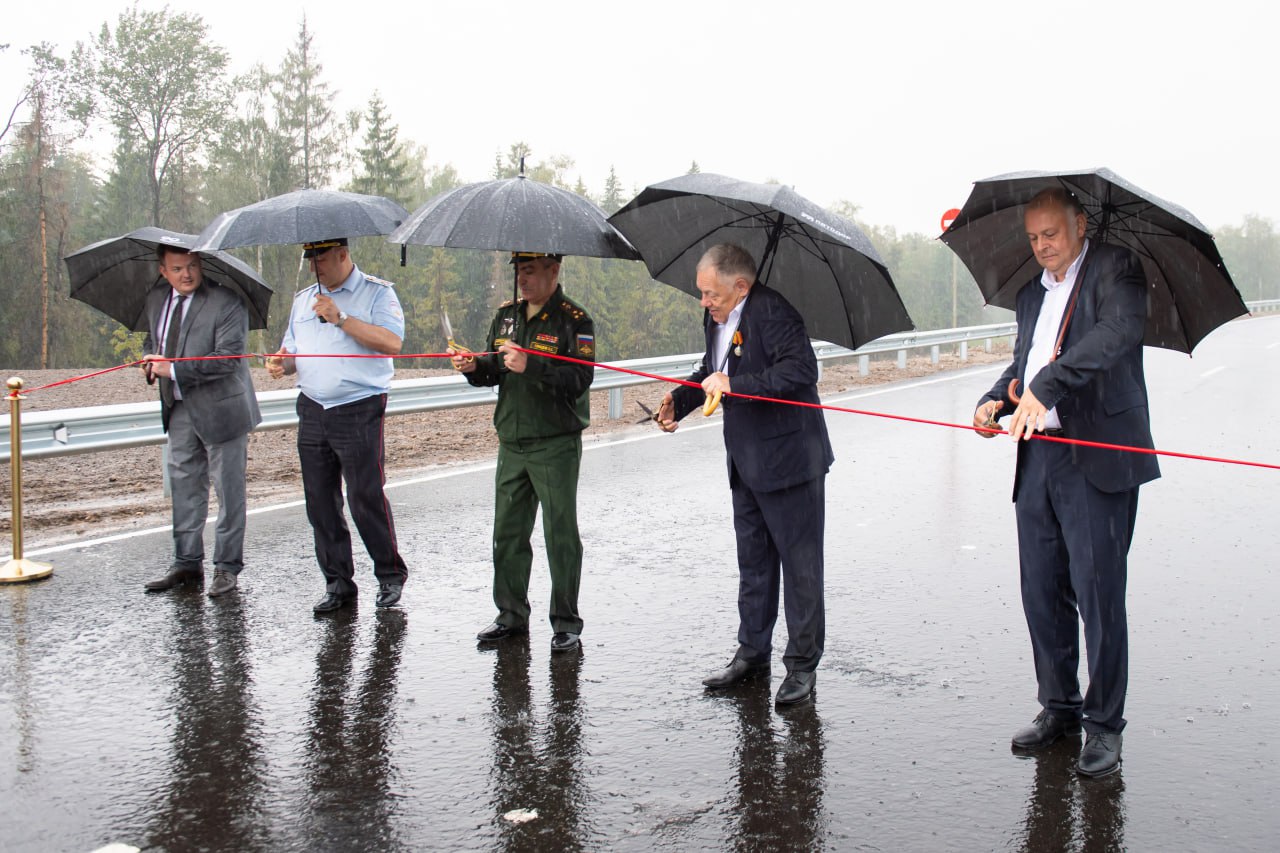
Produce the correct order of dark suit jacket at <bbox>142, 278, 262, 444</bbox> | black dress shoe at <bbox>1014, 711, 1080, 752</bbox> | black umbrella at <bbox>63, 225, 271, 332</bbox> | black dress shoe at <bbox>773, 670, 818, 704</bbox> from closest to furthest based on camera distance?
black dress shoe at <bbox>1014, 711, 1080, 752</bbox>
black dress shoe at <bbox>773, 670, 818, 704</bbox>
dark suit jacket at <bbox>142, 278, 262, 444</bbox>
black umbrella at <bbox>63, 225, 271, 332</bbox>

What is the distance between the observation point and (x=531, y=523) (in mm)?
5789

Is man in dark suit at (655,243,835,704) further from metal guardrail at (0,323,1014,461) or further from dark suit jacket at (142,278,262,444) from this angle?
metal guardrail at (0,323,1014,461)

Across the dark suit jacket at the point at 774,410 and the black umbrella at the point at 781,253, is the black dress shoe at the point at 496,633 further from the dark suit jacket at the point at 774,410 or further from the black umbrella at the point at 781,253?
the black umbrella at the point at 781,253

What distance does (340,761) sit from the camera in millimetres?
4207

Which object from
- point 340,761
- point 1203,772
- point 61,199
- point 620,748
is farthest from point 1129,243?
point 61,199

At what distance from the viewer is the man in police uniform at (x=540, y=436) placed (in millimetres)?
5520

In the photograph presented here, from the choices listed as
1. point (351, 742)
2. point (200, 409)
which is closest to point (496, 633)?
point (351, 742)

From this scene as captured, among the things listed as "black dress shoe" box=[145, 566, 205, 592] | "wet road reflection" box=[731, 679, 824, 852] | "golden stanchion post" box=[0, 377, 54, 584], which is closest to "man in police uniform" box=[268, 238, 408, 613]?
"black dress shoe" box=[145, 566, 205, 592]

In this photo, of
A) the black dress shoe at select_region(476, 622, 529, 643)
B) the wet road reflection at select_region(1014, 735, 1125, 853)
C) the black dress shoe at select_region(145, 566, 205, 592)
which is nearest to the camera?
the wet road reflection at select_region(1014, 735, 1125, 853)

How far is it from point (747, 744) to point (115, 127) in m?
63.2

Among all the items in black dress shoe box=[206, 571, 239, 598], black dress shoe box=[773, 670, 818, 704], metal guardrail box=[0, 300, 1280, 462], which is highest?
metal guardrail box=[0, 300, 1280, 462]

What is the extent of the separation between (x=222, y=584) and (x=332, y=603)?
74 cm

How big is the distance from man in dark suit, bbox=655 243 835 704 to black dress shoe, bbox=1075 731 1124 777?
1.09 metres

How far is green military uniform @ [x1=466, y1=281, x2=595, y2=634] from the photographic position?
5.56m
